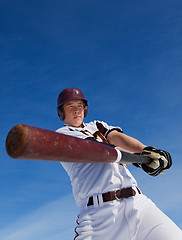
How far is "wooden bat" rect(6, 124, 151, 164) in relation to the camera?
2496 mm

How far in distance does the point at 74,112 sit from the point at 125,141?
90 centimetres

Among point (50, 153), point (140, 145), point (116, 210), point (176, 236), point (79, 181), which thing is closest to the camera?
point (50, 153)

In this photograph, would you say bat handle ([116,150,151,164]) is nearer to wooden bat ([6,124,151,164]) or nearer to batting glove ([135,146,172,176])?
batting glove ([135,146,172,176])

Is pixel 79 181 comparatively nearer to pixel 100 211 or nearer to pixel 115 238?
pixel 100 211

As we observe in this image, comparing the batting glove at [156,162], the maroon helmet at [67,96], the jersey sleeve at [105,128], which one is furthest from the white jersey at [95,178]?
the maroon helmet at [67,96]

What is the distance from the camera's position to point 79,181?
4.29 meters

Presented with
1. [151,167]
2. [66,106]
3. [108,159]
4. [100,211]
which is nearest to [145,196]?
[151,167]

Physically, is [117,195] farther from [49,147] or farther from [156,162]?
[49,147]

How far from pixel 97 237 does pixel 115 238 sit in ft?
0.74

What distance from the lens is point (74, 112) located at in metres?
4.92

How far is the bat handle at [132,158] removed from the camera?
12.0 ft

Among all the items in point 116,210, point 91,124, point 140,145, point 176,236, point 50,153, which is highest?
point 91,124

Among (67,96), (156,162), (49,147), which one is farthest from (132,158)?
(67,96)

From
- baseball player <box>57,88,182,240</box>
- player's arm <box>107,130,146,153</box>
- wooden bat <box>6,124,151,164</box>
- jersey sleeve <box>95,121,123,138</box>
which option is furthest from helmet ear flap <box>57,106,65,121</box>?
wooden bat <box>6,124,151,164</box>
